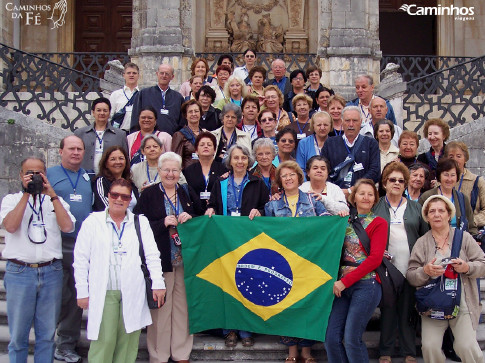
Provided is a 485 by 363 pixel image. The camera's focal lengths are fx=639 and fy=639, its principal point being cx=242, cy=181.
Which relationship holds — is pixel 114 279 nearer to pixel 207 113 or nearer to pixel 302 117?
pixel 207 113

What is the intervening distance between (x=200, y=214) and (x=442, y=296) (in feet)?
8.58

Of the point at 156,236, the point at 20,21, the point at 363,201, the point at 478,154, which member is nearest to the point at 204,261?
the point at 156,236

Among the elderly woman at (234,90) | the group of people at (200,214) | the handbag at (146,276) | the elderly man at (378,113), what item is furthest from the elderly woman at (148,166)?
the elderly man at (378,113)

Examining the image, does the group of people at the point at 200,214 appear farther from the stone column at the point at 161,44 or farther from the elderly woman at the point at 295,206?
the stone column at the point at 161,44

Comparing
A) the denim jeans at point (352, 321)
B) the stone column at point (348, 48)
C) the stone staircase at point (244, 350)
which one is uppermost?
the stone column at point (348, 48)

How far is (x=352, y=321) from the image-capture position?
5.96 metres

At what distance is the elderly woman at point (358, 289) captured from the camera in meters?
5.96

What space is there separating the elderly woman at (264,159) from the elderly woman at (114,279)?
6.07ft

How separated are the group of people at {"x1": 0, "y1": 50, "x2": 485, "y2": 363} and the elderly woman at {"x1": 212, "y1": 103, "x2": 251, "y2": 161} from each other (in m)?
→ 0.02

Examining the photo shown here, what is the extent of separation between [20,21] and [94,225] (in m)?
15.5

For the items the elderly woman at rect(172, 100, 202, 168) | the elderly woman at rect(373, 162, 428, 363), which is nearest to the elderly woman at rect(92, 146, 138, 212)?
the elderly woman at rect(172, 100, 202, 168)

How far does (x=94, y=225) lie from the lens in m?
5.88

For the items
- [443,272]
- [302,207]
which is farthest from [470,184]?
[302,207]

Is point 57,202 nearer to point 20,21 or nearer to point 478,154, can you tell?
point 478,154
